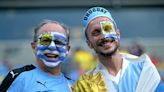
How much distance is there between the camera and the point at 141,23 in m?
14.9

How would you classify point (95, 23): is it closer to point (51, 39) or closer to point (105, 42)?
point (105, 42)

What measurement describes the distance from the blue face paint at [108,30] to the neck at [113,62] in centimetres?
15

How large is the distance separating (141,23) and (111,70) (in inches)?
407

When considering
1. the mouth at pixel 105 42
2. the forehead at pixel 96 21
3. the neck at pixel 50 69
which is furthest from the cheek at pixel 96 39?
the neck at pixel 50 69

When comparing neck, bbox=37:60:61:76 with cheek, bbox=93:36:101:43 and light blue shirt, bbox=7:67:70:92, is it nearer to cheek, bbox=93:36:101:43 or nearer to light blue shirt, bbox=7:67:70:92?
light blue shirt, bbox=7:67:70:92

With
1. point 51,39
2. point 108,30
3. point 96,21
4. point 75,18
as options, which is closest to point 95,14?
point 96,21

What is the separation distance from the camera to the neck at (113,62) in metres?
4.67

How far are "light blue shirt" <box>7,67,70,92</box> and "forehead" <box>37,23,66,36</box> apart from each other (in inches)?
13.8

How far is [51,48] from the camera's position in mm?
4664

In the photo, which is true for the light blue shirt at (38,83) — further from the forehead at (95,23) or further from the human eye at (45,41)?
the forehead at (95,23)

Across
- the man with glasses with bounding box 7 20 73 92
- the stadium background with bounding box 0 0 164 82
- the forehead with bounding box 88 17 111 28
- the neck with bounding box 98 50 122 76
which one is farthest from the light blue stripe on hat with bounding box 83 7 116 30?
the stadium background with bounding box 0 0 164 82

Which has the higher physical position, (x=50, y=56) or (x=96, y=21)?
(x=96, y=21)

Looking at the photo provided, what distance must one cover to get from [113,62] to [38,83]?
0.70 metres

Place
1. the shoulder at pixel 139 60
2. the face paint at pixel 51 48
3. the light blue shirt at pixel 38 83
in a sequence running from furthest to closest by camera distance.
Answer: the face paint at pixel 51 48 < the shoulder at pixel 139 60 < the light blue shirt at pixel 38 83
